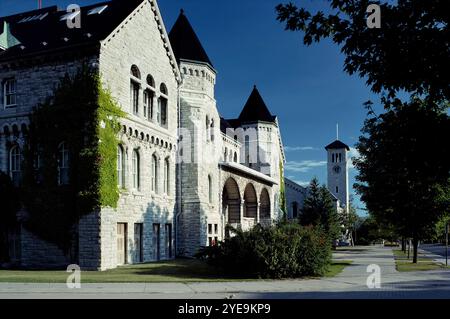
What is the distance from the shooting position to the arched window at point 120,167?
27.2 meters

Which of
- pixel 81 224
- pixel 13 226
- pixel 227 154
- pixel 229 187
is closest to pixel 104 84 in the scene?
pixel 81 224

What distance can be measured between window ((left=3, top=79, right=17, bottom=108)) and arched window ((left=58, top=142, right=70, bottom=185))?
3703 millimetres

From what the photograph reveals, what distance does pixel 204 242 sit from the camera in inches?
1388

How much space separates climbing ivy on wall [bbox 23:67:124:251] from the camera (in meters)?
24.4

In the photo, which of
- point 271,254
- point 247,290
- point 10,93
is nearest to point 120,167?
point 10,93

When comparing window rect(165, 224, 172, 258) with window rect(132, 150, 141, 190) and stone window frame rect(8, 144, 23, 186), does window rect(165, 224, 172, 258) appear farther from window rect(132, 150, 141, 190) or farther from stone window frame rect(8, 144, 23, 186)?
stone window frame rect(8, 144, 23, 186)

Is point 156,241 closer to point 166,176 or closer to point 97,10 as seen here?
point 166,176

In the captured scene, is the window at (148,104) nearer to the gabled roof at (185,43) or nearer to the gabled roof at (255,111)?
the gabled roof at (185,43)

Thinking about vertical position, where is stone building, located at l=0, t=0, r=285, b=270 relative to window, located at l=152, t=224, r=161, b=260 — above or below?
above

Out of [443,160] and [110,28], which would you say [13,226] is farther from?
[443,160]

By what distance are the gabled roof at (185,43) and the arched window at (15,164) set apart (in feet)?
44.9

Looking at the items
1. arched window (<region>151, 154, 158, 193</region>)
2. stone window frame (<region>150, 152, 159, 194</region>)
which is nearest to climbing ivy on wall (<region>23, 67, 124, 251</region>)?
stone window frame (<region>150, 152, 159, 194</region>)

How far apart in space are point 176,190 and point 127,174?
7678mm

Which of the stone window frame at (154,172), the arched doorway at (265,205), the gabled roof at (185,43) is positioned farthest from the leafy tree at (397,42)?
the arched doorway at (265,205)
